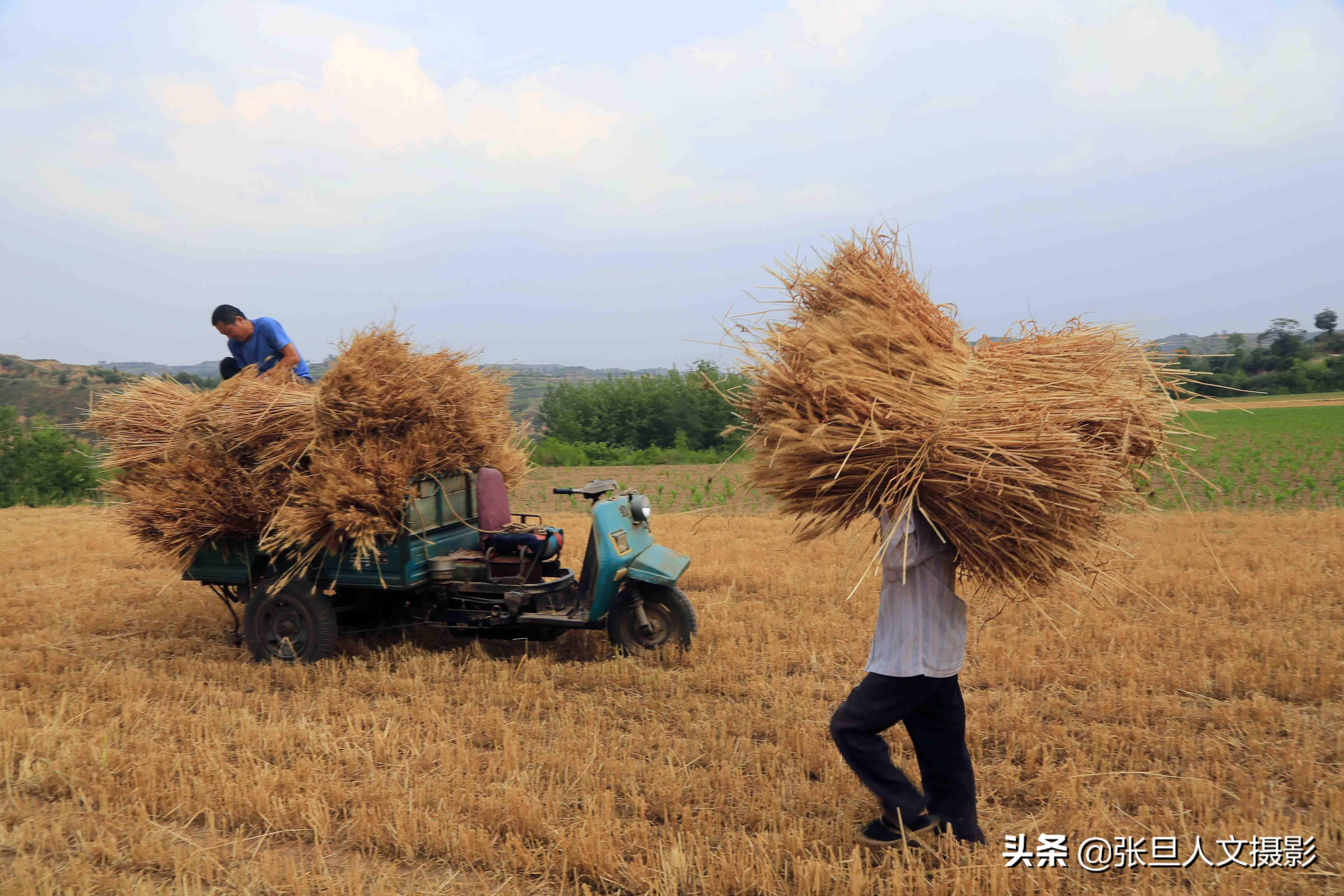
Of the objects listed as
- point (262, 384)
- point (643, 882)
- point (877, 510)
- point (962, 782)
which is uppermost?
point (262, 384)

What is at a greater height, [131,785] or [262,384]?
[262,384]

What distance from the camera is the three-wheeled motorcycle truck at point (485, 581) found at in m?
5.36

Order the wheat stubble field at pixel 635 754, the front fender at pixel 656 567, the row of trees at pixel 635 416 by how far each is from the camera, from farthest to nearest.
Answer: the row of trees at pixel 635 416 → the front fender at pixel 656 567 → the wheat stubble field at pixel 635 754

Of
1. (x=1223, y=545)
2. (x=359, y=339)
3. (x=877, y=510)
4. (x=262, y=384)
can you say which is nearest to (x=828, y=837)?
(x=877, y=510)

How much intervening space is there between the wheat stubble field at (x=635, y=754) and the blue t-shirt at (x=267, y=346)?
Answer: 2047 mm

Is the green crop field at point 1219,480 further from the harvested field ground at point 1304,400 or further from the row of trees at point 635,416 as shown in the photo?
the harvested field ground at point 1304,400

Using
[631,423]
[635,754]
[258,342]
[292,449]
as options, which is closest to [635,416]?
[631,423]

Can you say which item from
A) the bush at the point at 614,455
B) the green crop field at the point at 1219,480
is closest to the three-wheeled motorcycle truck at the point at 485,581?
the green crop field at the point at 1219,480

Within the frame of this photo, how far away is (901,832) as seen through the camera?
307 cm

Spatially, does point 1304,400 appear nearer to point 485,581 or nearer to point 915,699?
point 485,581

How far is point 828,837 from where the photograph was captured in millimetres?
3223

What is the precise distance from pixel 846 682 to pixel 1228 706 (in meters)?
2.00

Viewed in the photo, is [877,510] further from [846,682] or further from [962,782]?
[846,682]

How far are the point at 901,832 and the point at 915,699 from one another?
51 centimetres
